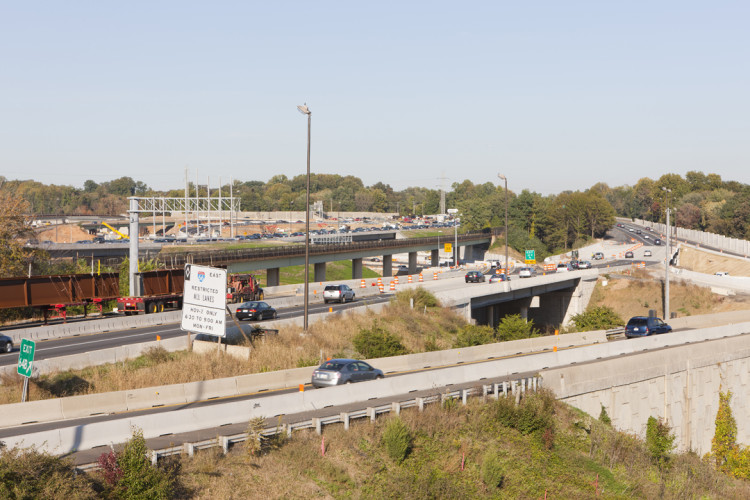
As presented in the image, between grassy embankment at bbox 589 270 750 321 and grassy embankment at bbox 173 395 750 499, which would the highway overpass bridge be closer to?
grassy embankment at bbox 589 270 750 321

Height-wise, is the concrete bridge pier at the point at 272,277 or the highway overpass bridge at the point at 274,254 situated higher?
the highway overpass bridge at the point at 274,254

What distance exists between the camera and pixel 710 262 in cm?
11138

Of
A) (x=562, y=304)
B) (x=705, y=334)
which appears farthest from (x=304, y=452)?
(x=562, y=304)

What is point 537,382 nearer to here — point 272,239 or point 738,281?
point 738,281

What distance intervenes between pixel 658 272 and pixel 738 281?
11950 millimetres

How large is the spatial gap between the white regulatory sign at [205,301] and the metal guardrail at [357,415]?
889 cm

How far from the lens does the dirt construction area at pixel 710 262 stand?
10406 cm

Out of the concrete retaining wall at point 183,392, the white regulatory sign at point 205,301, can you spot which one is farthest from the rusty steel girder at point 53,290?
the white regulatory sign at point 205,301

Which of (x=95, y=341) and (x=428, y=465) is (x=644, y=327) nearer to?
(x=428, y=465)

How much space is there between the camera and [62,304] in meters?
43.5

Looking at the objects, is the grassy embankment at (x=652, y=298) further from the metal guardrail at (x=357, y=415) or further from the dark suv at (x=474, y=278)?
the metal guardrail at (x=357, y=415)

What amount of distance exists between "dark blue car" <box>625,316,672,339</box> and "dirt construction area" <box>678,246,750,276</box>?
5761cm

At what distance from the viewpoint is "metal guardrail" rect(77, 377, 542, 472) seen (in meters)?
18.5

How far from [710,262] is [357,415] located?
3956 inches
